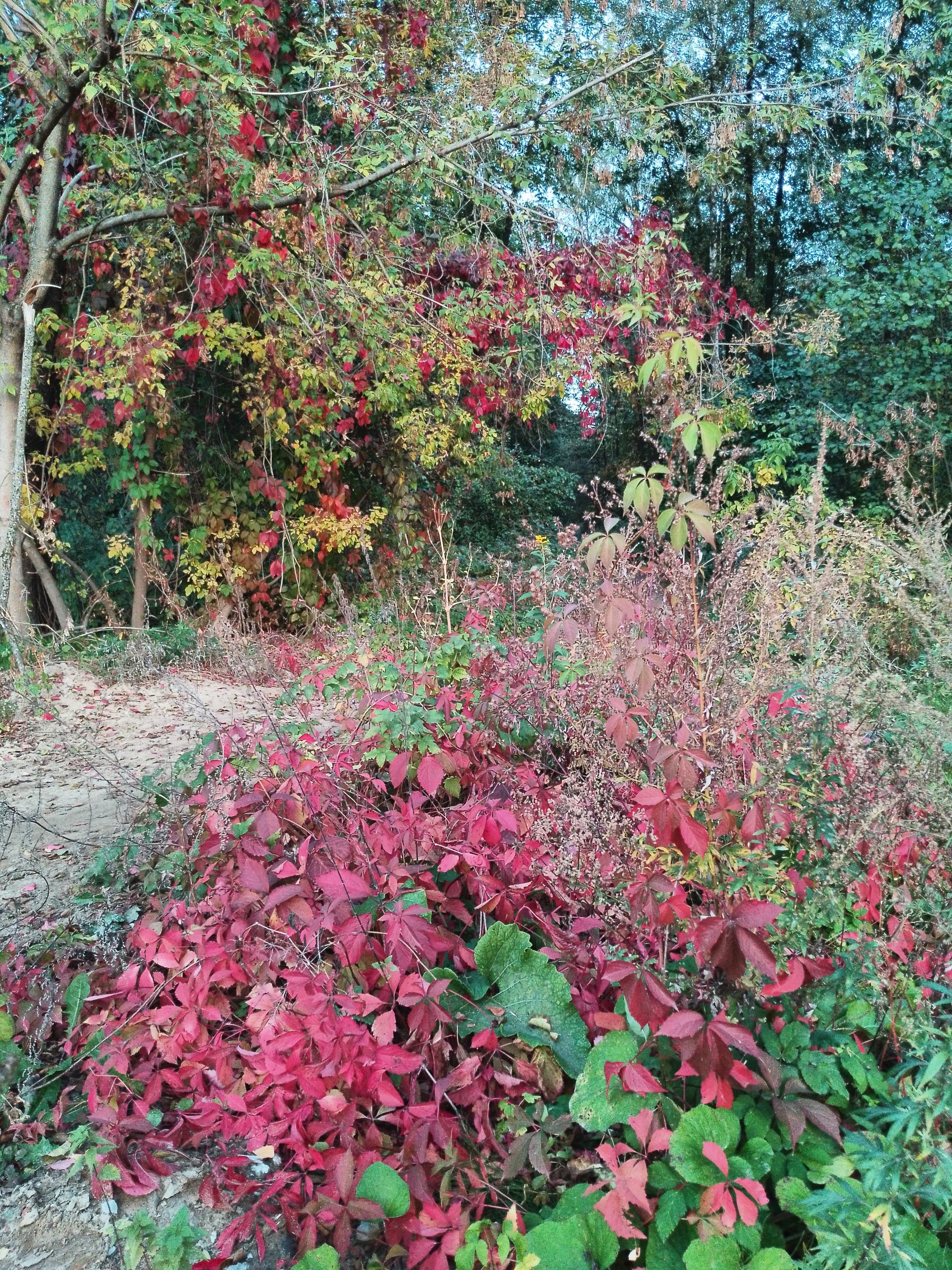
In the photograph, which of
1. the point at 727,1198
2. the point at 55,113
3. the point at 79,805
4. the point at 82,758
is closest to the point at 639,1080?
the point at 727,1198

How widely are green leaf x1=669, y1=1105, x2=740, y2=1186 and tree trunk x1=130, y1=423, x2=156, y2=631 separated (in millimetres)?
6600

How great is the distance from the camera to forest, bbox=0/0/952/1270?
65.0 inches

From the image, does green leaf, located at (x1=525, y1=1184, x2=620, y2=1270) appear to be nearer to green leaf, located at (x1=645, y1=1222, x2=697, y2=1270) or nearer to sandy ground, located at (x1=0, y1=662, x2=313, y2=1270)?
green leaf, located at (x1=645, y1=1222, x2=697, y2=1270)

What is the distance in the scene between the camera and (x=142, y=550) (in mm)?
8055

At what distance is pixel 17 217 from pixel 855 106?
264 inches

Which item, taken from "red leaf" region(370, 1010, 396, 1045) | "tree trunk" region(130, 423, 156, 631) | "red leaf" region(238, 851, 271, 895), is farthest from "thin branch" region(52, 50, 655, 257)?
"red leaf" region(370, 1010, 396, 1045)

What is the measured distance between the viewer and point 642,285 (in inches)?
257

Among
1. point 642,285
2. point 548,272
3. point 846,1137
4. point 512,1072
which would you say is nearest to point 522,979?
point 512,1072

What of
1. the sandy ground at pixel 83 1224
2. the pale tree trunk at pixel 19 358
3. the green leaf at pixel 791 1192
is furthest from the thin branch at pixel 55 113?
the green leaf at pixel 791 1192

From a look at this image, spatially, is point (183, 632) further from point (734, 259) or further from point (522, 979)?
point (734, 259)

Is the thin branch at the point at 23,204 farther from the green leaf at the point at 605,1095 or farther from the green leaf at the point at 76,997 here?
the green leaf at the point at 605,1095

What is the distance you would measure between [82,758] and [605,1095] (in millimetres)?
2371

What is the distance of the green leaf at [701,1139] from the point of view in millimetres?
1537

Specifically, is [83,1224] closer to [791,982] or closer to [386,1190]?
[386,1190]
